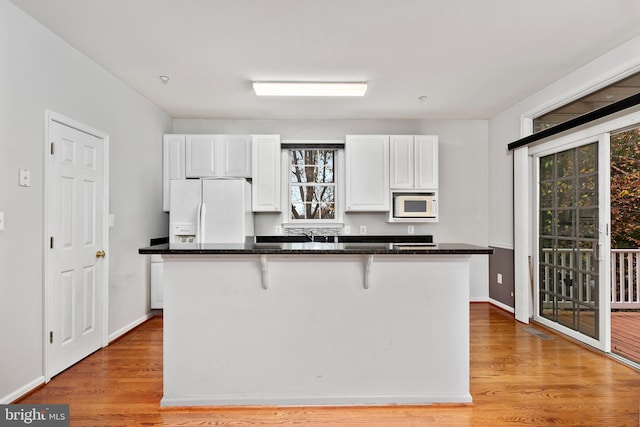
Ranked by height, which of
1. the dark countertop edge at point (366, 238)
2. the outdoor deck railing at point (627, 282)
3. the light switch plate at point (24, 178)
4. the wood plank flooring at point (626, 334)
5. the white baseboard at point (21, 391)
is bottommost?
the wood plank flooring at point (626, 334)

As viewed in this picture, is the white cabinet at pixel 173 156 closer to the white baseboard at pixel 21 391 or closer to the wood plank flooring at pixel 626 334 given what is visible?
the white baseboard at pixel 21 391

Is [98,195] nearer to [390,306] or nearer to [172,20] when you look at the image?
[172,20]

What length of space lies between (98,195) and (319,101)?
101 inches

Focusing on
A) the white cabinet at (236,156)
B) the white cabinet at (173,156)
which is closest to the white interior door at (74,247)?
the white cabinet at (173,156)

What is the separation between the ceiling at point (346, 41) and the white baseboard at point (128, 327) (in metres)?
2.59

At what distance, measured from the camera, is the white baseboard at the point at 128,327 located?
340 cm

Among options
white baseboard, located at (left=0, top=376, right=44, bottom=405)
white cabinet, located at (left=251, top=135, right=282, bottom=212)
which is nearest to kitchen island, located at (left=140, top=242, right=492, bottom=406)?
white baseboard, located at (left=0, top=376, right=44, bottom=405)

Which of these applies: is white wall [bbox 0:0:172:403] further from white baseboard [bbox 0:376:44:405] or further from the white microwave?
the white microwave

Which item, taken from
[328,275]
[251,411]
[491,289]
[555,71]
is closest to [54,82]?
[328,275]

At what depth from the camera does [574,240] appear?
3420 mm

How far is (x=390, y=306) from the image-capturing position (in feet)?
7.34

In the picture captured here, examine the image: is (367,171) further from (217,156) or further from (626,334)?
(626,334)

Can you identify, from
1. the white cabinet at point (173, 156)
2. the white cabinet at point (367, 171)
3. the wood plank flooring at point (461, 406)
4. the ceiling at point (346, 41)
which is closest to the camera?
the wood plank flooring at point (461, 406)

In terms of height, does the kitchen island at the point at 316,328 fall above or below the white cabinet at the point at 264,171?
below
